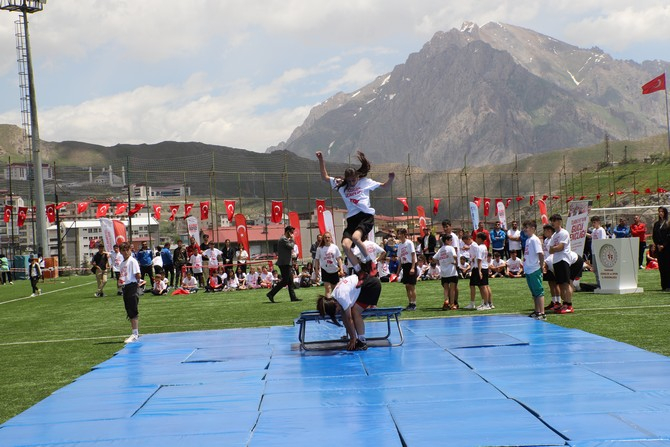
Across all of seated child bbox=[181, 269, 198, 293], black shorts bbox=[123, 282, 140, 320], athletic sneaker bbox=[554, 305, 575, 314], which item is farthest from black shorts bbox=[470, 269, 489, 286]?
seated child bbox=[181, 269, 198, 293]

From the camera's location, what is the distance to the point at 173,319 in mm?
17391

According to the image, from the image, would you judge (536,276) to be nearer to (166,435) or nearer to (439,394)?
(439,394)

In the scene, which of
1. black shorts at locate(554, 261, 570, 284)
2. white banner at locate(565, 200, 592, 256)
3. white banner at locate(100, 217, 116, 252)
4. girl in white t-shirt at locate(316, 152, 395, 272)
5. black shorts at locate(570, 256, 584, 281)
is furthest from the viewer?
white banner at locate(100, 217, 116, 252)

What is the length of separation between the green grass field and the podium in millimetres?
475

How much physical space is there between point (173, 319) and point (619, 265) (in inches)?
387

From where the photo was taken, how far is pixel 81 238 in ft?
288

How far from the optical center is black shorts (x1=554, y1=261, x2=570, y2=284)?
1383 centimetres

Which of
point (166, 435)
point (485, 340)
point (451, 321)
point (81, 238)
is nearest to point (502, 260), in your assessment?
point (451, 321)

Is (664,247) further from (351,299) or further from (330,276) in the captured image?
(351,299)

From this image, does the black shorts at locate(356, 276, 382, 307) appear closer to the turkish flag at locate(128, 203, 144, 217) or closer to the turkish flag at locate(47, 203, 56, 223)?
the turkish flag at locate(128, 203, 144, 217)

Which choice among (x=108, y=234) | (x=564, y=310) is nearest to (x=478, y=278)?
(x=564, y=310)

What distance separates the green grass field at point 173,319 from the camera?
10203 mm

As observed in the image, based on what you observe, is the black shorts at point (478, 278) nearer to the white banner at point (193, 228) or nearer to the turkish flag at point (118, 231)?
the turkish flag at point (118, 231)

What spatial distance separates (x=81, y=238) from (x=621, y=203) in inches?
2487
